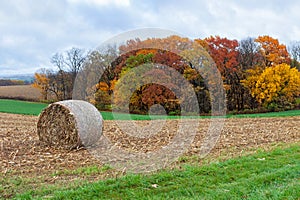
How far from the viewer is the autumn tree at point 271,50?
3656 centimetres

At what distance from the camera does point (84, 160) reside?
733cm

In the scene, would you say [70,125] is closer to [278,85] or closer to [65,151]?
[65,151]

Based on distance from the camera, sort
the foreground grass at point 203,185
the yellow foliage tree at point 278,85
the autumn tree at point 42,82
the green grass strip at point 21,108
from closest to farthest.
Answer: the foreground grass at point 203,185 → the green grass strip at point 21,108 → the yellow foliage tree at point 278,85 → the autumn tree at point 42,82

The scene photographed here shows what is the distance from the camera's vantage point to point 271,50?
3697cm

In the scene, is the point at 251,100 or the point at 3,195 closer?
the point at 3,195

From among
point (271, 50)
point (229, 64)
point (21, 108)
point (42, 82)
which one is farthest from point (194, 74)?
point (42, 82)

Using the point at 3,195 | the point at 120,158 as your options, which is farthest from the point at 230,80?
the point at 3,195

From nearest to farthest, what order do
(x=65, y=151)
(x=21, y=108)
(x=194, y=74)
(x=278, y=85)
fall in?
(x=65, y=151) < (x=194, y=74) < (x=278, y=85) < (x=21, y=108)

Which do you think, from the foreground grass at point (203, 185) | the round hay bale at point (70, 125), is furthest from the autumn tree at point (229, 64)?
the foreground grass at point (203, 185)

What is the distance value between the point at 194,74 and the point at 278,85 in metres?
12.0

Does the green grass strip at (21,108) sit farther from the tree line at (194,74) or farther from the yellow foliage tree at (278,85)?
the yellow foliage tree at (278,85)

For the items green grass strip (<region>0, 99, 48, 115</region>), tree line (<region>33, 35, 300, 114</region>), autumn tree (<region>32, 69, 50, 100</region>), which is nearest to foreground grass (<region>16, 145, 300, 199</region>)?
tree line (<region>33, 35, 300, 114</region>)

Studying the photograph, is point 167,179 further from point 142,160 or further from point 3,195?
point 3,195

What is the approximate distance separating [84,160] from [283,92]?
99.2ft
